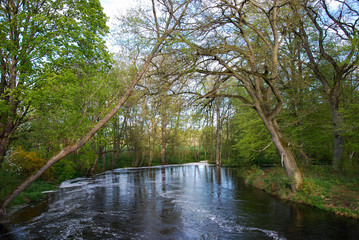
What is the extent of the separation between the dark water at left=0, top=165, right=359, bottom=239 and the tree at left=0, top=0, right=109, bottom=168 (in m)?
3.62

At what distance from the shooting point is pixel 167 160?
39.3 meters

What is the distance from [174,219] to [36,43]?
8.56 m

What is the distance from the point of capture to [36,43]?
29.0ft

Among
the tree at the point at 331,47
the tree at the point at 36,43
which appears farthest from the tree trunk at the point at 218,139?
the tree at the point at 36,43

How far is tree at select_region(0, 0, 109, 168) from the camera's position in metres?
8.58

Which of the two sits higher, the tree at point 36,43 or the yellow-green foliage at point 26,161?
the tree at point 36,43

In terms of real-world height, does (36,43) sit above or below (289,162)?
above

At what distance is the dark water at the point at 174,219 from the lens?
23.6ft

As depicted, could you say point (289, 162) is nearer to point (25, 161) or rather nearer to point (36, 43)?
point (36, 43)

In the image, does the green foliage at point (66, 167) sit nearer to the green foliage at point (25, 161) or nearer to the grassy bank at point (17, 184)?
the grassy bank at point (17, 184)

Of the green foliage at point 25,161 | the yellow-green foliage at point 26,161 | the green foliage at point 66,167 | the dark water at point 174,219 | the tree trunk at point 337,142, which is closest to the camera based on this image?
the dark water at point 174,219

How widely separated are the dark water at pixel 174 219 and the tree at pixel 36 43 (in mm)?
3621

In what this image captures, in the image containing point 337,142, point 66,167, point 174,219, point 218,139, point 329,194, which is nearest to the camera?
point 174,219

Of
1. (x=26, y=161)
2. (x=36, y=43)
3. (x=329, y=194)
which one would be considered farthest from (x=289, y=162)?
(x=26, y=161)
